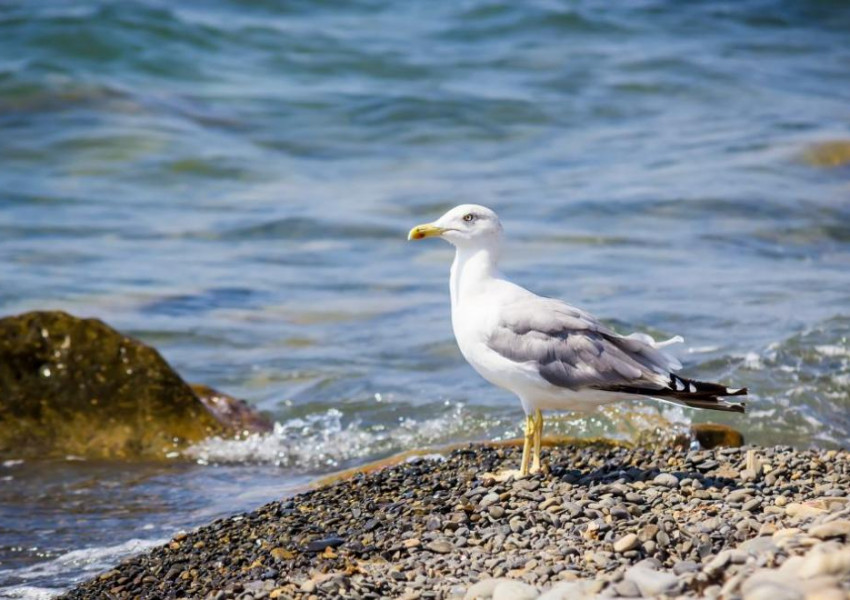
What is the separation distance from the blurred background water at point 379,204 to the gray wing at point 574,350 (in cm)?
193

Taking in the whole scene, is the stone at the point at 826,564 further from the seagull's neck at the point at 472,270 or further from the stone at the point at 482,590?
the seagull's neck at the point at 472,270

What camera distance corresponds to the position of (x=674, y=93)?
1761 centimetres

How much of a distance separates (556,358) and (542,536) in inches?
32.6

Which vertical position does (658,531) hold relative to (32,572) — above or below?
above

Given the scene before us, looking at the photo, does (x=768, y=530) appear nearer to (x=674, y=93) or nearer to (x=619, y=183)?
(x=619, y=183)

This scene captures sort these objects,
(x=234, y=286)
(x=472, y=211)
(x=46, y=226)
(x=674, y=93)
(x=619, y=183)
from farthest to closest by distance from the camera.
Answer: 1. (x=674, y=93)
2. (x=619, y=183)
3. (x=46, y=226)
4. (x=234, y=286)
5. (x=472, y=211)

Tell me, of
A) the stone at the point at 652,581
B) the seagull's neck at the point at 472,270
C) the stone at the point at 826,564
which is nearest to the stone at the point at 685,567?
the stone at the point at 652,581

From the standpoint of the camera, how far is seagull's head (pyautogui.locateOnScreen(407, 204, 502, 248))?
5996 millimetres

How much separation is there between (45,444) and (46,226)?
17.3 feet

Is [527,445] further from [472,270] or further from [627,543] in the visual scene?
[627,543]

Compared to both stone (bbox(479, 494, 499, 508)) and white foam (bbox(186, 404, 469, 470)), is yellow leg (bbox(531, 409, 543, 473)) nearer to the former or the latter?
stone (bbox(479, 494, 499, 508))

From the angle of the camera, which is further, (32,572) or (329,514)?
(32,572)

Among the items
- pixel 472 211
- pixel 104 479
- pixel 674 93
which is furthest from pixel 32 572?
pixel 674 93

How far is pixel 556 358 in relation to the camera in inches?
219
